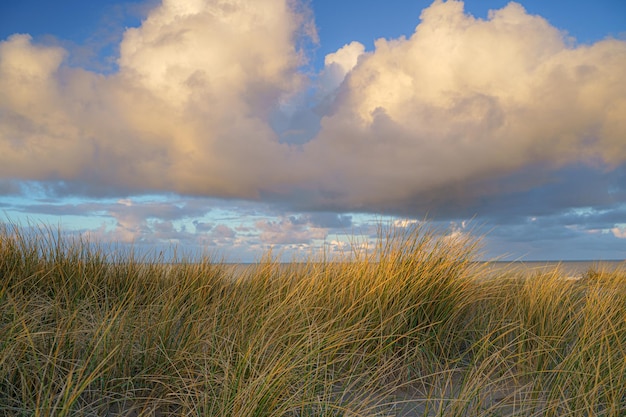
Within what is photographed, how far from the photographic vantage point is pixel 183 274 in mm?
5156

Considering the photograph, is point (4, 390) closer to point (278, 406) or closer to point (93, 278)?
point (278, 406)

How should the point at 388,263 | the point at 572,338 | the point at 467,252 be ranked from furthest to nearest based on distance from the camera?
the point at 467,252
the point at 388,263
the point at 572,338

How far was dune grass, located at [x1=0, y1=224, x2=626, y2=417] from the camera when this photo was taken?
93.4 inches

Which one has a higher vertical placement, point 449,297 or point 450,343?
point 449,297

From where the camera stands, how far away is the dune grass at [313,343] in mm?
2371

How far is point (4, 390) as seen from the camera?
2514mm

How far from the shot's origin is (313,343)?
2.86 m

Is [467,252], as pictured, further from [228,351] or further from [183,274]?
[183,274]

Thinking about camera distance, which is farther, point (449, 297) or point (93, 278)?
point (93, 278)

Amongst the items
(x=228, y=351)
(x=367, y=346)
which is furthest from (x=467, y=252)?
(x=228, y=351)

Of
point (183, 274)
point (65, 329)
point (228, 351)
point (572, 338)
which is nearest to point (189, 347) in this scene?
point (228, 351)

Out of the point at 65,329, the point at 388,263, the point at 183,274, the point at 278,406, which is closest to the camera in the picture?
the point at 278,406

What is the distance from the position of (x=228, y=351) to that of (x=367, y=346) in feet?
2.87

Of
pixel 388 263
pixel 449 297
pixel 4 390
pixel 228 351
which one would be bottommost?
pixel 4 390
